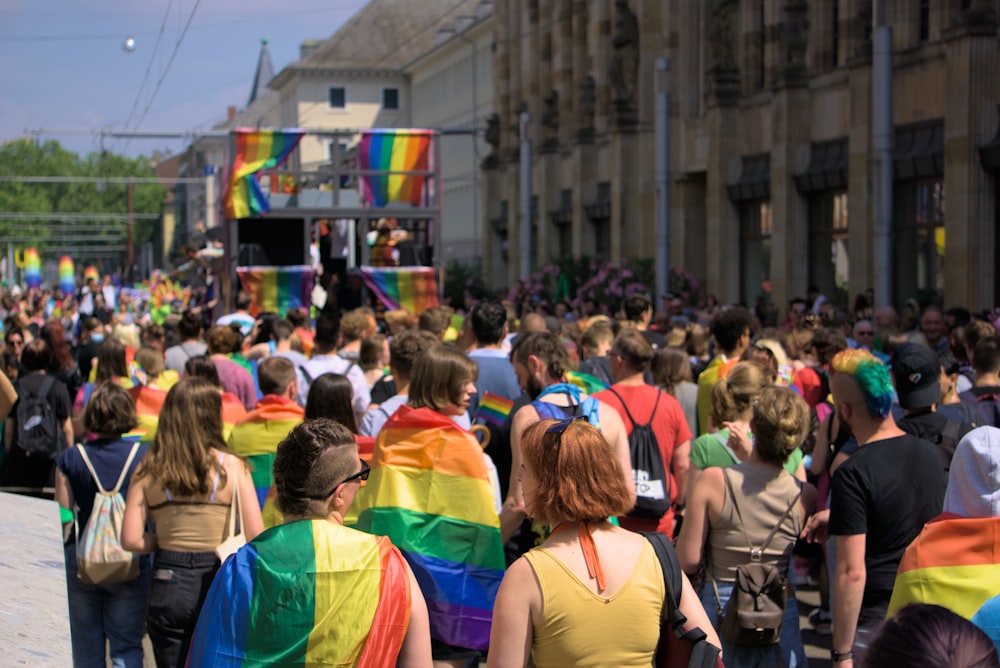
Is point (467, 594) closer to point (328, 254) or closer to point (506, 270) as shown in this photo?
point (328, 254)

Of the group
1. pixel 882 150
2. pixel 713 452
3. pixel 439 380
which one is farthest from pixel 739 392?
pixel 882 150

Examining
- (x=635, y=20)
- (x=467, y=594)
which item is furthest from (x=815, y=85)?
(x=467, y=594)

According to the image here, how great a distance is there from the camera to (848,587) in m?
4.82

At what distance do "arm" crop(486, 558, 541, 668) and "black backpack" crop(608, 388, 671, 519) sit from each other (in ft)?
9.06

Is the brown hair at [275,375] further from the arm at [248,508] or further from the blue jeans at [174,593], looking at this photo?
the blue jeans at [174,593]

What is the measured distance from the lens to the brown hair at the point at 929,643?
7.03 ft

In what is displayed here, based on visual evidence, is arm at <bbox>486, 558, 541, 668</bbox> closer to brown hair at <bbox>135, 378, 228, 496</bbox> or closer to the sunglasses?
the sunglasses

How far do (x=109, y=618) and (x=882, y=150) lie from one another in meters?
13.5

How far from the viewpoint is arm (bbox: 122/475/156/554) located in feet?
17.4

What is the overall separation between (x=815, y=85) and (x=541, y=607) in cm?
2248

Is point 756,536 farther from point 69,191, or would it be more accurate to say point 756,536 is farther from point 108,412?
point 69,191

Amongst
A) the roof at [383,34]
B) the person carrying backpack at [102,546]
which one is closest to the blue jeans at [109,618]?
the person carrying backpack at [102,546]

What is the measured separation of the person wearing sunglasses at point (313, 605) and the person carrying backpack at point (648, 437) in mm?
2902

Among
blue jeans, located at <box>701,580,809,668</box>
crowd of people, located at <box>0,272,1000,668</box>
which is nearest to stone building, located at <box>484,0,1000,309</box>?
crowd of people, located at <box>0,272,1000,668</box>
